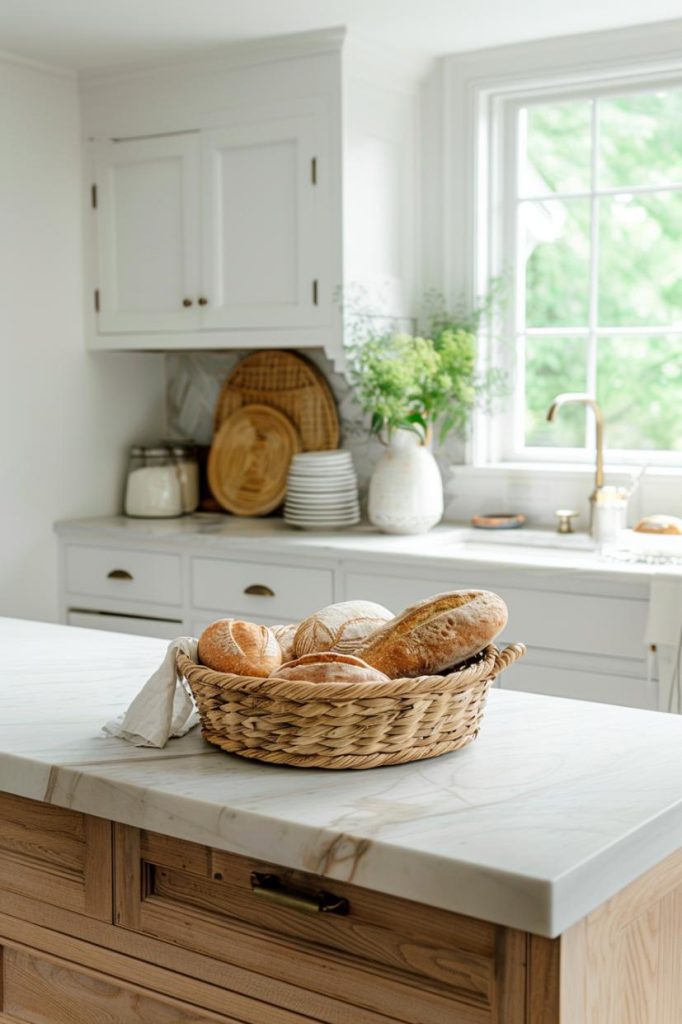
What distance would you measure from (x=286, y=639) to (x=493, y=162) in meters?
2.75

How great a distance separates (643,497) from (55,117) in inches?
86.7

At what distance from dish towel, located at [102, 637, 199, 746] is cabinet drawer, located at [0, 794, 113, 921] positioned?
0.37 ft

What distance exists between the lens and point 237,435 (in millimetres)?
4277

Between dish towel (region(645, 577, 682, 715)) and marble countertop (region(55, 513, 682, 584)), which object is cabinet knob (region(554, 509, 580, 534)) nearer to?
marble countertop (region(55, 513, 682, 584))

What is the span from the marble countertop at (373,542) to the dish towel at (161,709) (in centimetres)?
171

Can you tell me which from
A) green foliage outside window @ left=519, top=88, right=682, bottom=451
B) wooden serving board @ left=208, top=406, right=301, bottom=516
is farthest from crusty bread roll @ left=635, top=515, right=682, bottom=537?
green foliage outside window @ left=519, top=88, right=682, bottom=451

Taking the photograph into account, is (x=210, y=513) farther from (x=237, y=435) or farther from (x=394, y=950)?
(x=394, y=950)

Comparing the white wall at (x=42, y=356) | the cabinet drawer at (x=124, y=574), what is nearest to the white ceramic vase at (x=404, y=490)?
the cabinet drawer at (x=124, y=574)

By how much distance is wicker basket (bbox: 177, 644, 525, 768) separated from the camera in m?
1.28

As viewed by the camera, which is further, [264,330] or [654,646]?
[264,330]

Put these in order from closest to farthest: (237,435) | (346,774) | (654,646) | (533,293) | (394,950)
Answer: (394,950)
(346,774)
(654,646)
(237,435)
(533,293)

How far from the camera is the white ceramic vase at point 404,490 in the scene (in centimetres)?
369

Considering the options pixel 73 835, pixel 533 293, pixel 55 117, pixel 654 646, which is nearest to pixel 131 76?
pixel 55 117

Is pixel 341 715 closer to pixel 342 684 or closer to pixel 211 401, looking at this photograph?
pixel 342 684
